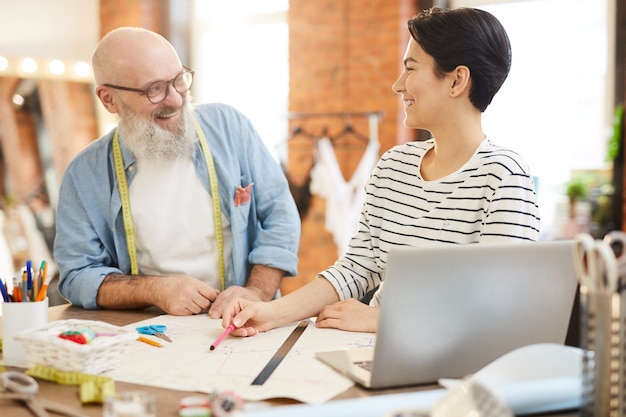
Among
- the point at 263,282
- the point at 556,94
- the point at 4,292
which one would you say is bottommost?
the point at 263,282

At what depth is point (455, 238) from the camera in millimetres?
1693

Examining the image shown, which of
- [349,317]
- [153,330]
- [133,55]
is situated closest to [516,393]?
[349,317]

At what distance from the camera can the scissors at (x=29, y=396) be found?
43.4 inches

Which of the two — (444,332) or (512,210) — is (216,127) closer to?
(512,210)

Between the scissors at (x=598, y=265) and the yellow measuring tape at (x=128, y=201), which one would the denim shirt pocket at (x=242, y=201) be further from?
the scissors at (x=598, y=265)

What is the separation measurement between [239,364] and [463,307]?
1.41 ft

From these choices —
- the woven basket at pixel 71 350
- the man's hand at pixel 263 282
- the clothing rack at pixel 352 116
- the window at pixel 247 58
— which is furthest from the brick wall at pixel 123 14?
the woven basket at pixel 71 350

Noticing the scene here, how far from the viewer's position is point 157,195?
2.14 m

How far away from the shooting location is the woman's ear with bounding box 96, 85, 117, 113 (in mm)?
2254

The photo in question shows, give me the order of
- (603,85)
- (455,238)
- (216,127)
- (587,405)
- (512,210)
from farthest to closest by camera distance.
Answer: (603,85), (216,127), (455,238), (512,210), (587,405)

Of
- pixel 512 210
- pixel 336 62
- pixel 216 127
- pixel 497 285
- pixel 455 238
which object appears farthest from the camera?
pixel 336 62

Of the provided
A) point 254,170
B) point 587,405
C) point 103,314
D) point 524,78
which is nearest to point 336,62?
point 524,78

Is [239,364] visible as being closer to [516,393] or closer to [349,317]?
[349,317]

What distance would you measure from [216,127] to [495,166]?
954 millimetres
